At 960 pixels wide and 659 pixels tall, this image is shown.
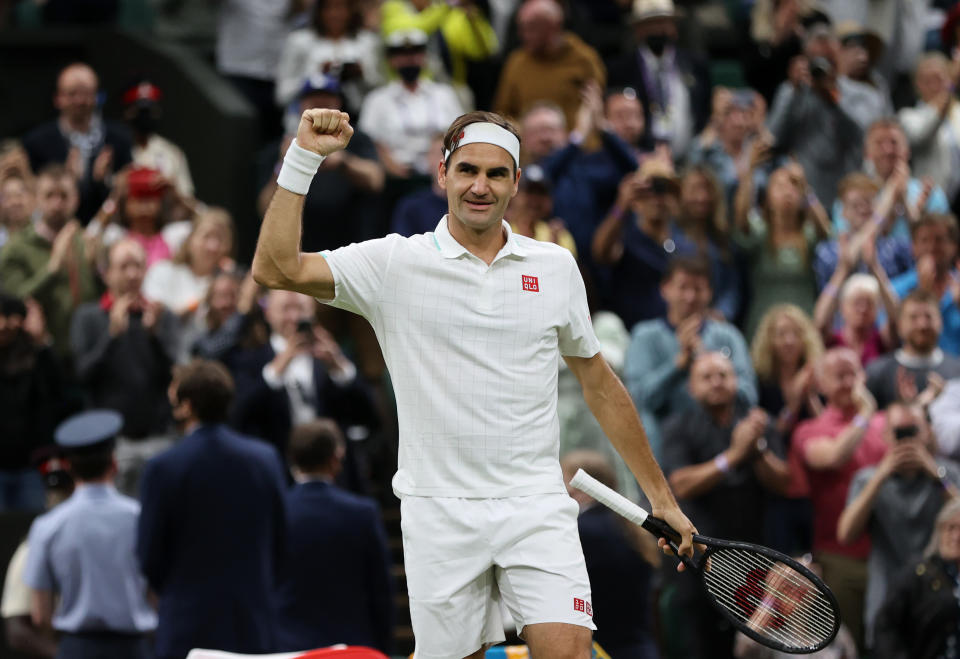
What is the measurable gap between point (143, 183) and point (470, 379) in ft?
22.0

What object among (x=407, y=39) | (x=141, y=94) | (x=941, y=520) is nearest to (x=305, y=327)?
(x=407, y=39)

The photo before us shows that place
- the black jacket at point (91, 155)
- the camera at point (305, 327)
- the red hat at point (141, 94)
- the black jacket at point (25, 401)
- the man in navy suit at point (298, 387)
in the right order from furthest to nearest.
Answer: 1. the red hat at point (141, 94)
2. the black jacket at point (91, 155)
3. the black jacket at point (25, 401)
4. the camera at point (305, 327)
5. the man in navy suit at point (298, 387)

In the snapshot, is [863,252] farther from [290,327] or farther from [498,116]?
[498,116]

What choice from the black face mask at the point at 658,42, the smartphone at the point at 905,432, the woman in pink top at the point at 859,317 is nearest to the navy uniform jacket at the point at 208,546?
the smartphone at the point at 905,432

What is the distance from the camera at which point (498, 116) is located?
5.51 meters

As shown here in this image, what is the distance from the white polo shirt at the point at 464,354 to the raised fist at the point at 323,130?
0.35 metres

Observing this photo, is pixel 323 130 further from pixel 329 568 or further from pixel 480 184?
pixel 329 568

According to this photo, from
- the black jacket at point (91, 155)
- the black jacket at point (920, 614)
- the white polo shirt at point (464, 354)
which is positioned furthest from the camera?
the black jacket at point (91, 155)

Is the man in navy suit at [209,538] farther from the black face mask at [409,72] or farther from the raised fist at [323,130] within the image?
the black face mask at [409,72]

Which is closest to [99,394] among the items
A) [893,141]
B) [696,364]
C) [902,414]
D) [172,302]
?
[172,302]

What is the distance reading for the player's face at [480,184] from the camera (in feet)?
17.6

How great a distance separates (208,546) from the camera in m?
8.26

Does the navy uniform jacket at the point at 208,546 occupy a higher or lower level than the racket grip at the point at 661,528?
lower

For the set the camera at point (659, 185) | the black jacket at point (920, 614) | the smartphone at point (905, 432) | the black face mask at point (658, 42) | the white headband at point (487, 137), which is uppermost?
the black face mask at point (658, 42)
